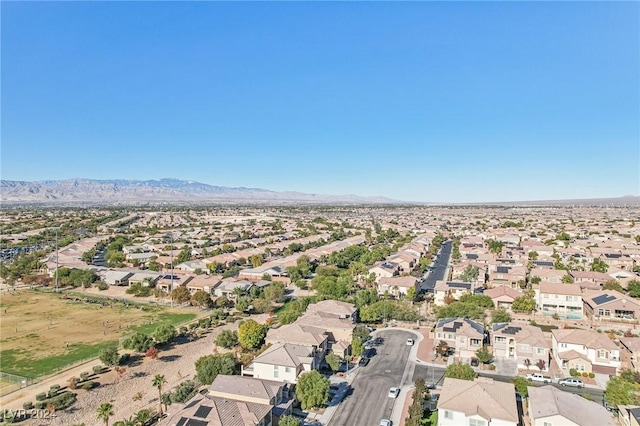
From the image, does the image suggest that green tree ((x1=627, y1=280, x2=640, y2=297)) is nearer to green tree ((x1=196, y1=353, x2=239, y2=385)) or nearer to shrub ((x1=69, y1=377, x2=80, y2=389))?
green tree ((x1=196, y1=353, x2=239, y2=385))

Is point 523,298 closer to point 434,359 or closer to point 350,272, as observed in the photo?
point 434,359

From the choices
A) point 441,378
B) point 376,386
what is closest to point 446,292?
point 441,378

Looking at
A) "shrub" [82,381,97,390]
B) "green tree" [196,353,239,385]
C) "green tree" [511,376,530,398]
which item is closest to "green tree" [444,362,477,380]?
"green tree" [511,376,530,398]

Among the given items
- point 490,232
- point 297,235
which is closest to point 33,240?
point 297,235

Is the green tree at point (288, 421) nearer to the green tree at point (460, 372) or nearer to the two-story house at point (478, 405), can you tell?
the two-story house at point (478, 405)

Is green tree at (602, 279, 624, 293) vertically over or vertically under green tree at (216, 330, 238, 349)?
over

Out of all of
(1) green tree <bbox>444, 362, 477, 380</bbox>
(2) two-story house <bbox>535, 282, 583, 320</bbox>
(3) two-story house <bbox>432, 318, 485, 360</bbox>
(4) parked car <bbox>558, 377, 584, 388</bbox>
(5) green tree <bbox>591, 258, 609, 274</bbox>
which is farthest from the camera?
(5) green tree <bbox>591, 258, 609, 274</bbox>
